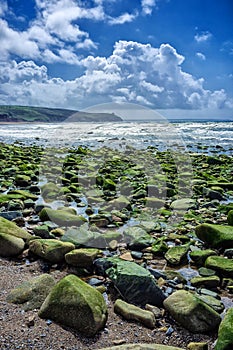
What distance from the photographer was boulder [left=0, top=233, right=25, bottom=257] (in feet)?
13.0

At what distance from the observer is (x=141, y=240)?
452 centimetres

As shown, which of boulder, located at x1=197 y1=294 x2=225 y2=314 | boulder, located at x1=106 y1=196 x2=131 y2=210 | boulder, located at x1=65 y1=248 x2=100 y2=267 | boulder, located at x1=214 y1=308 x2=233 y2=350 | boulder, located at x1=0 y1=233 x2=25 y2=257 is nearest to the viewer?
boulder, located at x1=214 y1=308 x2=233 y2=350

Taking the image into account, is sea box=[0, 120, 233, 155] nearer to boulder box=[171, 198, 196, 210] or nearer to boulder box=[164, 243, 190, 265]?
boulder box=[171, 198, 196, 210]

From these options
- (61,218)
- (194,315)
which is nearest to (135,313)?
(194,315)

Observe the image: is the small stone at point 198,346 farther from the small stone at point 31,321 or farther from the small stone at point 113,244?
the small stone at point 113,244

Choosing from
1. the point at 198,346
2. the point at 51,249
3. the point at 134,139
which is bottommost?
the point at 198,346

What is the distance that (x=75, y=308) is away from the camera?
2.67m

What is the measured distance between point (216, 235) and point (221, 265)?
77 cm

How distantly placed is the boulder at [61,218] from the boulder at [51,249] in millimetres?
1189

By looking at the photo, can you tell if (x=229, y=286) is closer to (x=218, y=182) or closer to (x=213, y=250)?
(x=213, y=250)

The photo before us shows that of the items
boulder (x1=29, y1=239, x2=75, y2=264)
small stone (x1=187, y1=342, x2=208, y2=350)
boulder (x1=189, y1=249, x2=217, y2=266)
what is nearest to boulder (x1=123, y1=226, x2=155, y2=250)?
boulder (x1=189, y1=249, x2=217, y2=266)

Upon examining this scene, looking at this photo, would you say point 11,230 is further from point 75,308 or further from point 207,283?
point 207,283

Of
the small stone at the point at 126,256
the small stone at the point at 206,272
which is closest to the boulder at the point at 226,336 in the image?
the small stone at the point at 206,272

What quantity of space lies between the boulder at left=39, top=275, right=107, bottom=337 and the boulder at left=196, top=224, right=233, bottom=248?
2.17m
